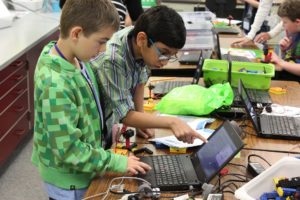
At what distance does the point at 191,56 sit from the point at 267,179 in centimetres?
181

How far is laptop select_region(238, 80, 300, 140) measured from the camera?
73.8 inches

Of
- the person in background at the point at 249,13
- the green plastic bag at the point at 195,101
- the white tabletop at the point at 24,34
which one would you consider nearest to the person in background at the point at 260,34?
the person in background at the point at 249,13

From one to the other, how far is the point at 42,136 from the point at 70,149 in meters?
0.15

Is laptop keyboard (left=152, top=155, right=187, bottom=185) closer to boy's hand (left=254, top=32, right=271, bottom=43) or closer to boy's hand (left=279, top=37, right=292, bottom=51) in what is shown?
boy's hand (left=279, top=37, right=292, bottom=51)

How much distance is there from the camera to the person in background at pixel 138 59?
5.30ft

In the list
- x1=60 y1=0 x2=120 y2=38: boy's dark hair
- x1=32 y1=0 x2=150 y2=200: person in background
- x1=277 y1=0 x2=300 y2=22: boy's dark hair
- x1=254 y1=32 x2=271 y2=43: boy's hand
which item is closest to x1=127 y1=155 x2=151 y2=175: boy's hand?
x1=32 y1=0 x2=150 y2=200: person in background

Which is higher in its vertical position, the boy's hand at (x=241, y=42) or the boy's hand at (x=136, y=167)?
the boy's hand at (x=136, y=167)

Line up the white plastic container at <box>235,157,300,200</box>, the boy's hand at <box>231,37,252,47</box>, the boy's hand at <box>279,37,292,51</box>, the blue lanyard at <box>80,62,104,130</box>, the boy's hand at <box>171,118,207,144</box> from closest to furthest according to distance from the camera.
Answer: the white plastic container at <box>235,157,300,200</box>
the blue lanyard at <box>80,62,104,130</box>
the boy's hand at <box>171,118,207,144</box>
the boy's hand at <box>279,37,292,51</box>
the boy's hand at <box>231,37,252,47</box>

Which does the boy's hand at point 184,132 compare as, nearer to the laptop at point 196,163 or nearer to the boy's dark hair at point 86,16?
the laptop at point 196,163

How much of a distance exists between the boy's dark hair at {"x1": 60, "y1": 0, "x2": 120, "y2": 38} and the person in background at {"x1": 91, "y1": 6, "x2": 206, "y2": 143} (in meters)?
0.25

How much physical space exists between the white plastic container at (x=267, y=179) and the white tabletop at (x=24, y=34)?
1795 millimetres

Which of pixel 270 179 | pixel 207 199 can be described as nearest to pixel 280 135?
pixel 270 179

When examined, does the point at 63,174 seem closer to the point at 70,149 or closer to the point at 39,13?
the point at 70,149

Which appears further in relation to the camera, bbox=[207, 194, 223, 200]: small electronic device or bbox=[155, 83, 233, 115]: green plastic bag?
bbox=[155, 83, 233, 115]: green plastic bag
